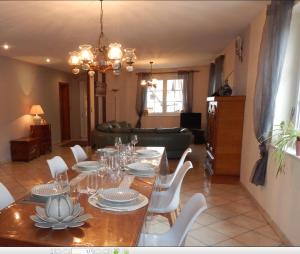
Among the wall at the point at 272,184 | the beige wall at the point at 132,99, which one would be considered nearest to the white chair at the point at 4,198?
the wall at the point at 272,184

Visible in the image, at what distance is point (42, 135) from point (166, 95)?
344 centimetres

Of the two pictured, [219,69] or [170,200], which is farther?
[219,69]

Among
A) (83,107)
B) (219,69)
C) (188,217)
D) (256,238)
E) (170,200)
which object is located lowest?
(256,238)

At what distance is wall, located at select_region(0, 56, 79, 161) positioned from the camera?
4.09m

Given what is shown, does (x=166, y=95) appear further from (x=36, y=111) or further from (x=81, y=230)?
(x=81, y=230)

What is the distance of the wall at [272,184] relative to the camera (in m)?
1.60

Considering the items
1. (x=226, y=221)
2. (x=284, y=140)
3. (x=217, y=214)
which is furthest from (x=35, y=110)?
(x=284, y=140)

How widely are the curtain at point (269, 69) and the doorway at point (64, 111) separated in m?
5.11

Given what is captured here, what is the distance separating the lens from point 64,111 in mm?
6379

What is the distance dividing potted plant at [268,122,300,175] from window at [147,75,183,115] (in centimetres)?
467

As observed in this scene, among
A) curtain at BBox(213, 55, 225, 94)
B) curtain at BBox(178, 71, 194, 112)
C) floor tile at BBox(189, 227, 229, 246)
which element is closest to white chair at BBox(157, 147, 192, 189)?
floor tile at BBox(189, 227, 229, 246)

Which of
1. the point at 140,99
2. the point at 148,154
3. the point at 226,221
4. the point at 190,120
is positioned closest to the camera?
the point at 226,221

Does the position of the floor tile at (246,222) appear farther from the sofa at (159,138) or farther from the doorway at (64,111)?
the doorway at (64,111)

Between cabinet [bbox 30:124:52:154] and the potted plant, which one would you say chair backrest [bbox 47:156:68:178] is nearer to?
the potted plant
